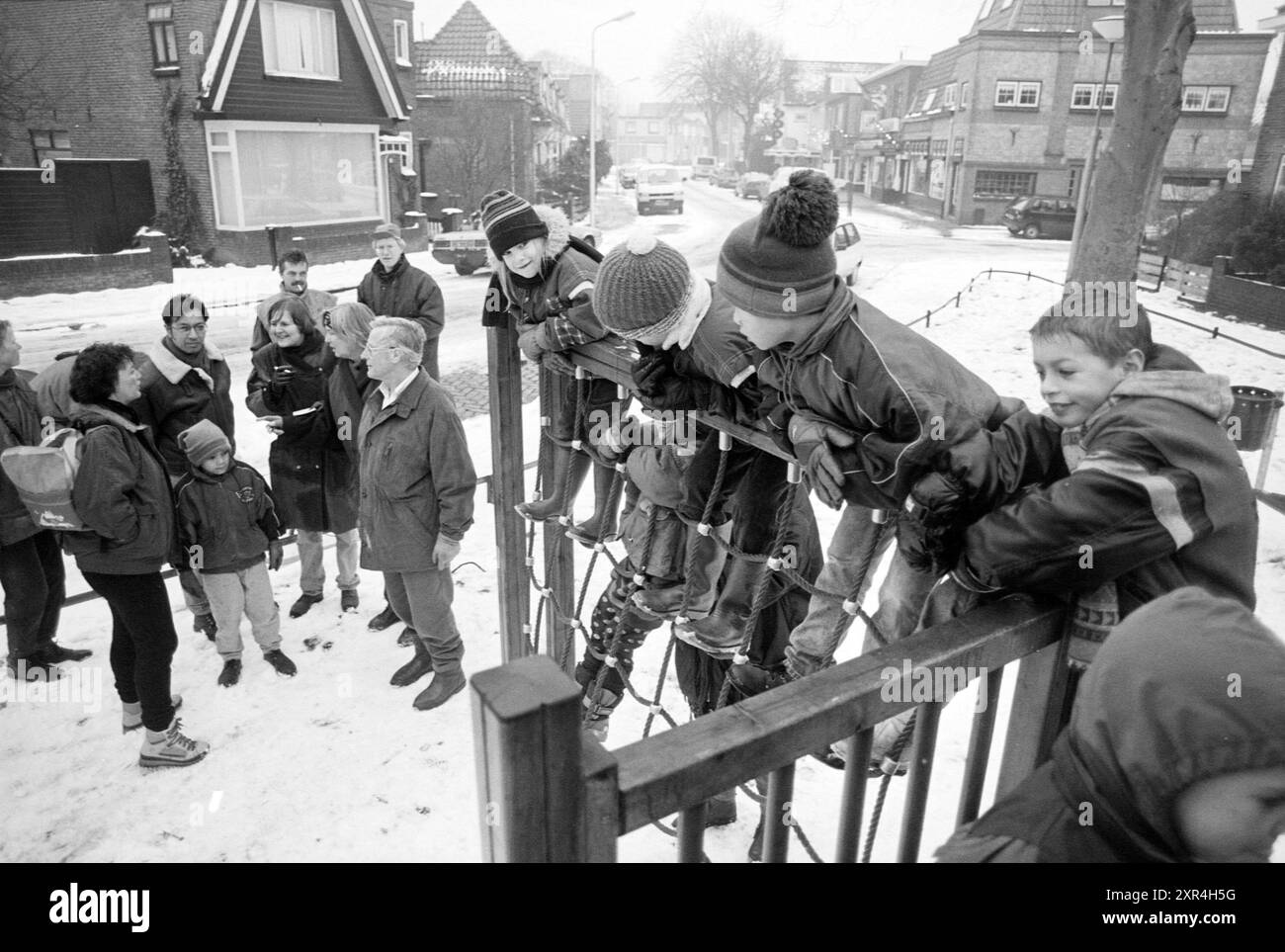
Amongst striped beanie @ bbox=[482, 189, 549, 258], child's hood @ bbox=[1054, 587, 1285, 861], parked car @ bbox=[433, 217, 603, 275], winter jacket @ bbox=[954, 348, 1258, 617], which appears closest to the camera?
child's hood @ bbox=[1054, 587, 1285, 861]

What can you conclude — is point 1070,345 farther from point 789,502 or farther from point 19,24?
point 19,24

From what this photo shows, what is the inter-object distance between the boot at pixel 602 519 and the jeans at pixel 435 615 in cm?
100

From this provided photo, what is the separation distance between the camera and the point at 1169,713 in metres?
1.06

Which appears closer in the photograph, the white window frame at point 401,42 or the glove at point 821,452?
the glove at point 821,452

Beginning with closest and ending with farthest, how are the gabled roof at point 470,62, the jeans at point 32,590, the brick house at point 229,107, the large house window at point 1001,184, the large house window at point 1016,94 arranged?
the jeans at point 32,590 < the brick house at point 229,107 < the gabled roof at point 470,62 < the large house window at point 1016,94 < the large house window at point 1001,184

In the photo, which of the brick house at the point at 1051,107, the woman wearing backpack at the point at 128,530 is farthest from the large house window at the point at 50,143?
the brick house at the point at 1051,107

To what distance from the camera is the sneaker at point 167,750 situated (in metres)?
3.75

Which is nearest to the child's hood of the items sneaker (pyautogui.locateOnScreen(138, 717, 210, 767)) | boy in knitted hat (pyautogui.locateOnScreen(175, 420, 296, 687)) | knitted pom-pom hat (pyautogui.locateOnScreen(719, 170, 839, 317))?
knitted pom-pom hat (pyautogui.locateOnScreen(719, 170, 839, 317))

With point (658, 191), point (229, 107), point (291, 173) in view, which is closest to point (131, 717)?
point (229, 107)

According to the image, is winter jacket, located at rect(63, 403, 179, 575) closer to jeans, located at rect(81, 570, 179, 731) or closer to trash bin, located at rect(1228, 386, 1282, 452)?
jeans, located at rect(81, 570, 179, 731)

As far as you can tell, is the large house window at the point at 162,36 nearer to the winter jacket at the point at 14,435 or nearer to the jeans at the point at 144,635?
the winter jacket at the point at 14,435

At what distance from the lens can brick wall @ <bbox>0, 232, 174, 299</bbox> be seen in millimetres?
14729

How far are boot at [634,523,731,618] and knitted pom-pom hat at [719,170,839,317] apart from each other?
2.77 ft

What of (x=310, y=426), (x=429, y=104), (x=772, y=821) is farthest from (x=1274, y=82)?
(x=772, y=821)
